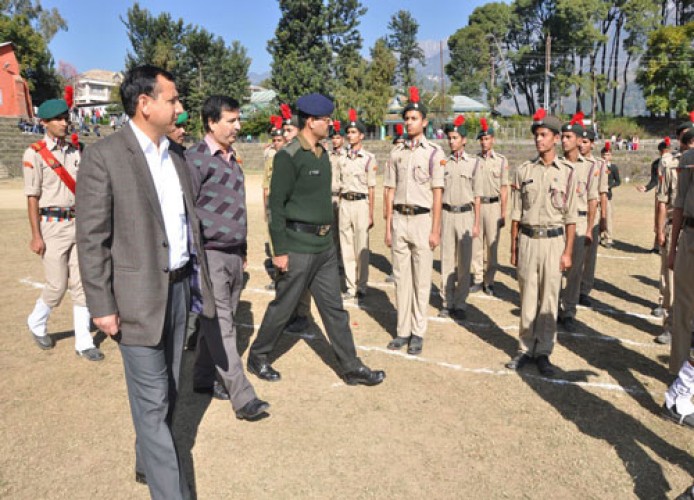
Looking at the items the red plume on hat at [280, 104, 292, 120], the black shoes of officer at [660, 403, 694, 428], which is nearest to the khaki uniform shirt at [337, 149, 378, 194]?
the red plume on hat at [280, 104, 292, 120]

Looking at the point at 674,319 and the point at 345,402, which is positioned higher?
the point at 674,319

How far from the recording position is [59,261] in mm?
5250

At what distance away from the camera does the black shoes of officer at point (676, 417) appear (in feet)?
12.9

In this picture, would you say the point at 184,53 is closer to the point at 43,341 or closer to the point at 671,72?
the point at 671,72

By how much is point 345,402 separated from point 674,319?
2.94 metres

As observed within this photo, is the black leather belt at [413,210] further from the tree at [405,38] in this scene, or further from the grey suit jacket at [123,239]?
the tree at [405,38]

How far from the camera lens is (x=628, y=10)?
180 feet

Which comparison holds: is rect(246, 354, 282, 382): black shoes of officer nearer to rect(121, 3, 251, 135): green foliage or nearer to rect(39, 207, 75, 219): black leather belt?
rect(39, 207, 75, 219): black leather belt

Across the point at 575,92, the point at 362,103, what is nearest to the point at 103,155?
the point at 362,103

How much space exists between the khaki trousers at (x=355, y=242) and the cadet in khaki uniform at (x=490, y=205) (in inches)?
65.0

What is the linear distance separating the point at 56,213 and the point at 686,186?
5728 mm

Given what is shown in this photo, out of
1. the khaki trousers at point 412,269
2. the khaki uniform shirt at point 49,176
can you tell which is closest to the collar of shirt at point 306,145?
the khaki trousers at point 412,269

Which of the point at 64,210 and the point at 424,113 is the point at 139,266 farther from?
the point at 424,113

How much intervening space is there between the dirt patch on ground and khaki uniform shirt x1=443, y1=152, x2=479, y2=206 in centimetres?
189
